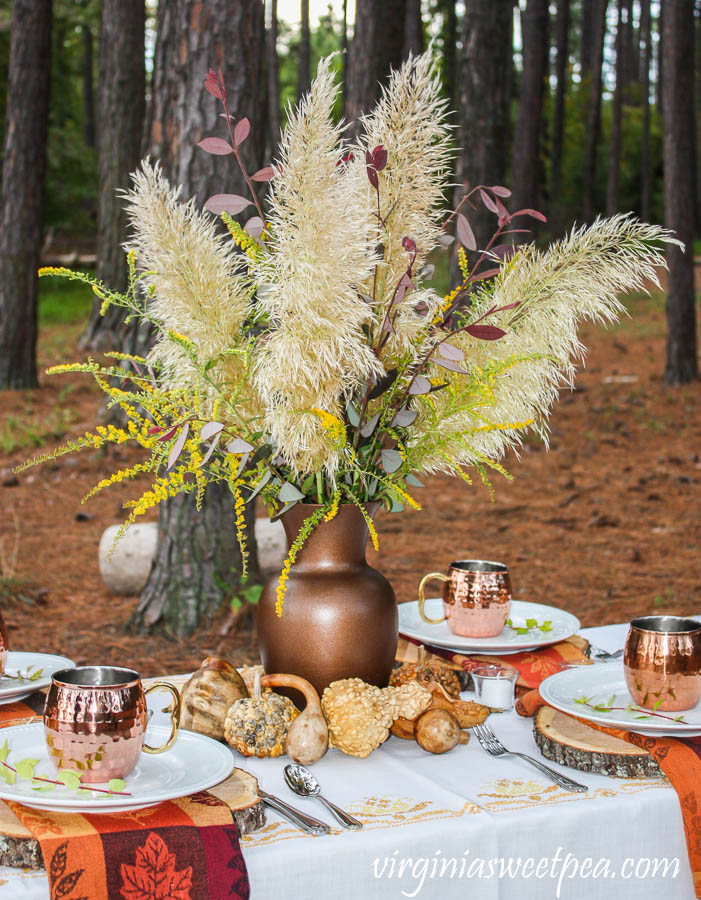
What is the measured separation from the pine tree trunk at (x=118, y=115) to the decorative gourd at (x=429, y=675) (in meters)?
8.63

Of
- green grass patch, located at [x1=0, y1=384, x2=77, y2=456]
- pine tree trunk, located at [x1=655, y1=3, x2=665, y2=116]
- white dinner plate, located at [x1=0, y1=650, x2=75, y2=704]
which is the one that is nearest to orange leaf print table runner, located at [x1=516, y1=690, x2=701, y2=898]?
white dinner plate, located at [x1=0, y1=650, x2=75, y2=704]

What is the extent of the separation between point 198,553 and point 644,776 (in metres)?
3.13

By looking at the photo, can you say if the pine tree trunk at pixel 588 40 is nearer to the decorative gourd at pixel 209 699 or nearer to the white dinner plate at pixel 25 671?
the white dinner plate at pixel 25 671

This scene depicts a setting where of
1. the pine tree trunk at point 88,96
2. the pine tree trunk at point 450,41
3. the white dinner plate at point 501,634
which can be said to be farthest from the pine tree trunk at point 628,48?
the white dinner plate at point 501,634

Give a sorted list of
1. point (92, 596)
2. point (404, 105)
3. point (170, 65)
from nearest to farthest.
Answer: point (404, 105) < point (170, 65) < point (92, 596)

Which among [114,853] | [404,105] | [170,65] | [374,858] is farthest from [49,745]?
[170,65]

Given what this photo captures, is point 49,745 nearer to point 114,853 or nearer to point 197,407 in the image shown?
point 114,853

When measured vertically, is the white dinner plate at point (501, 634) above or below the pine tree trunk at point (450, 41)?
below

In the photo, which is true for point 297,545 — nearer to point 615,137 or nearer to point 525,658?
point 525,658

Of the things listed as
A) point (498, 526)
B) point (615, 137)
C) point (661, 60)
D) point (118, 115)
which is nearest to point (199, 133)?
point (498, 526)

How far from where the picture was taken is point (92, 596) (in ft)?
17.8

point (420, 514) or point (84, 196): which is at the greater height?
point (84, 196)

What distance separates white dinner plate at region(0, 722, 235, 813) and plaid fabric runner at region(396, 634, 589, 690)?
1.98ft

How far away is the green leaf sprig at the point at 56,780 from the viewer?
1.34 metres
